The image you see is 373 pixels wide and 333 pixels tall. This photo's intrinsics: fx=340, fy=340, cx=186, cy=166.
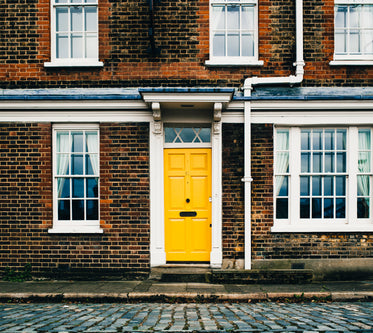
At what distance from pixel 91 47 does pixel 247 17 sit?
11.6ft

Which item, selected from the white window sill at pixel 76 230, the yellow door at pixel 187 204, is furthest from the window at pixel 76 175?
the yellow door at pixel 187 204

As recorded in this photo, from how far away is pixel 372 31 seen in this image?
297 inches

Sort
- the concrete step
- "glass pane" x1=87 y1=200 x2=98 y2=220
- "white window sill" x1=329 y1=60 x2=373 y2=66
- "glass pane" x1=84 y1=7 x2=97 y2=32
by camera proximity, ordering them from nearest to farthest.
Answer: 1. the concrete step
2. "white window sill" x1=329 y1=60 x2=373 y2=66
3. "glass pane" x1=87 y1=200 x2=98 y2=220
4. "glass pane" x1=84 y1=7 x2=97 y2=32

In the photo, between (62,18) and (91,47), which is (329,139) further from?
(62,18)

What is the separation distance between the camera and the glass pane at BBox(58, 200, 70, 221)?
744 cm

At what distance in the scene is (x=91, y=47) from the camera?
24.8 feet

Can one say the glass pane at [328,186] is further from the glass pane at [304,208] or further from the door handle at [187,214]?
the door handle at [187,214]

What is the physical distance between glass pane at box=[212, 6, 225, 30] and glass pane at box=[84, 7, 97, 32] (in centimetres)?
262

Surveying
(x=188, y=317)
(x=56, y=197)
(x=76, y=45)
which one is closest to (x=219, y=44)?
(x=76, y=45)

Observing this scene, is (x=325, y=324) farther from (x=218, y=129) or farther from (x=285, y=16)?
(x=285, y=16)

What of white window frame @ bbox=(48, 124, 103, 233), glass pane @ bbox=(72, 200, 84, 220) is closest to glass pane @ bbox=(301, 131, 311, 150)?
white window frame @ bbox=(48, 124, 103, 233)

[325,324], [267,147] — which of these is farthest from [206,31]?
[325,324]

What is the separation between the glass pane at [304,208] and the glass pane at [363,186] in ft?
3.76

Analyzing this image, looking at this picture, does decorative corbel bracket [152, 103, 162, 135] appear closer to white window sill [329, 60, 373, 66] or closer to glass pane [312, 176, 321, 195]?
glass pane [312, 176, 321, 195]
